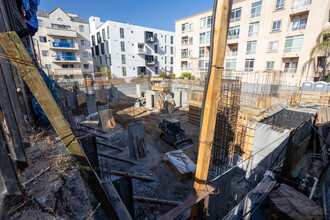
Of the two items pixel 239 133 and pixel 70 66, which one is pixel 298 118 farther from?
pixel 70 66

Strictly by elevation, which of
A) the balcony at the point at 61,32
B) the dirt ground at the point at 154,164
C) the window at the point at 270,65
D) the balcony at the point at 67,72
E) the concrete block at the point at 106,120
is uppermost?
the balcony at the point at 61,32

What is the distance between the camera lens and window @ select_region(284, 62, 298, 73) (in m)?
21.5

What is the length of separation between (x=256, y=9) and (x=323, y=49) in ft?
34.7

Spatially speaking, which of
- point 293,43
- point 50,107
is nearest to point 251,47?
point 293,43

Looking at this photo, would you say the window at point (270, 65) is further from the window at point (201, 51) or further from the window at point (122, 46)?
the window at point (122, 46)

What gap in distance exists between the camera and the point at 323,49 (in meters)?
18.1

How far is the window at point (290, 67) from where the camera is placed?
2148 cm

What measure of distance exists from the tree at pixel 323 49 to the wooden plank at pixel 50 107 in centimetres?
2563

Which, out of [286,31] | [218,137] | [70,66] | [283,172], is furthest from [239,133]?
[70,66]

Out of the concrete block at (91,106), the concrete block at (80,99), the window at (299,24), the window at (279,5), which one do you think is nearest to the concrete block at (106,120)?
the concrete block at (91,106)

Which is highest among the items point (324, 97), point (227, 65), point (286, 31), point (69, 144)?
point (286, 31)

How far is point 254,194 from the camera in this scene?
496 centimetres

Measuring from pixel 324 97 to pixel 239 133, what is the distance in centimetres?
1250

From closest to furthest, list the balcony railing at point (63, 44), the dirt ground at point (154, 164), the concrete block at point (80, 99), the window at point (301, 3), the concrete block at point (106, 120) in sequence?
1. the dirt ground at point (154, 164)
2. the concrete block at point (106, 120)
3. the window at point (301, 3)
4. the concrete block at point (80, 99)
5. the balcony railing at point (63, 44)
